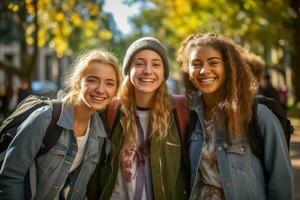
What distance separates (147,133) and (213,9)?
1850cm

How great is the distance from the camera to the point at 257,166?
151 inches

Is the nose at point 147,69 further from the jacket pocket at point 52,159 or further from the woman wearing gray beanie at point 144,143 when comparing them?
the jacket pocket at point 52,159

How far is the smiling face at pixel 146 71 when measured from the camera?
4234 mm

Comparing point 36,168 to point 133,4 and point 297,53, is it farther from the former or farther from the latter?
point 297,53

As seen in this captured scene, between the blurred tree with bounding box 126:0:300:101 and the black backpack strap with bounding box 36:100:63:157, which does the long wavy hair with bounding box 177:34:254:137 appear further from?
the blurred tree with bounding box 126:0:300:101

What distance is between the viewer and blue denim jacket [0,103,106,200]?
3691 millimetres

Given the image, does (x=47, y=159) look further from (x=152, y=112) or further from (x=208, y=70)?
(x=208, y=70)

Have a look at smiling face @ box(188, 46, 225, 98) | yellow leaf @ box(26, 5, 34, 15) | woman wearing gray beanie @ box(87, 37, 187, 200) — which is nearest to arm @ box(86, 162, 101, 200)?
woman wearing gray beanie @ box(87, 37, 187, 200)

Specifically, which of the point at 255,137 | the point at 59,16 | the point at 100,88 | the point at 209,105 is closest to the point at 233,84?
the point at 209,105

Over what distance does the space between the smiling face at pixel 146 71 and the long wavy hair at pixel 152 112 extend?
0.41 ft

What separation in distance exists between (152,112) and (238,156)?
0.88 m

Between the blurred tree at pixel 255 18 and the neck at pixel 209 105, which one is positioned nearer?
the neck at pixel 209 105

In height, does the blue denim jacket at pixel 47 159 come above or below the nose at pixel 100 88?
below

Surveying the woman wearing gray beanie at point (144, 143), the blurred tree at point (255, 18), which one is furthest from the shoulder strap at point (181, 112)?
the blurred tree at point (255, 18)
